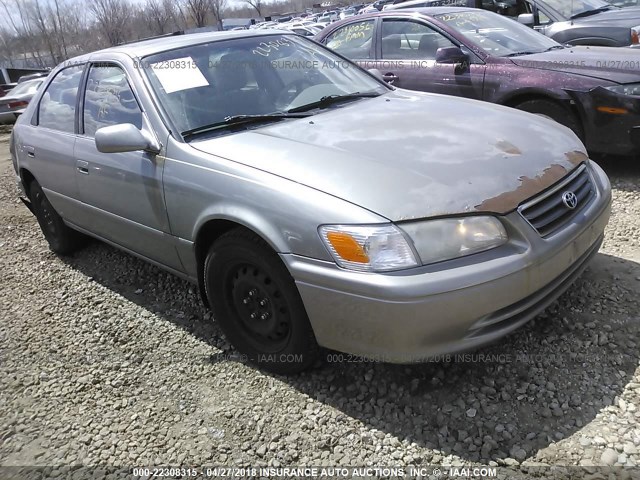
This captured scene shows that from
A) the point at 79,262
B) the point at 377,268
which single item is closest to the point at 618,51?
the point at 377,268

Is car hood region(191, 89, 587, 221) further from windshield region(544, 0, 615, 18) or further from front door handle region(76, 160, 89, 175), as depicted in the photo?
windshield region(544, 0, 615, 18)

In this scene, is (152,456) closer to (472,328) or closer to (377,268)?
(377,268)

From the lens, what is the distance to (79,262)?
4.56m

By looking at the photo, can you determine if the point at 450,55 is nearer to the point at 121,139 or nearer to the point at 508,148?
the point at 508,148

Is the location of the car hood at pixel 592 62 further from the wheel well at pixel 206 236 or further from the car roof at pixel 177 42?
the wheel well at pixel 206 236

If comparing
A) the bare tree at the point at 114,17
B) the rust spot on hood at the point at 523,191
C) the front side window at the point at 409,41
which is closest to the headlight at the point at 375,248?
the rust spot on hood at the point at 523,191

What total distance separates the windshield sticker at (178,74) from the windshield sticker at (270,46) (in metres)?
0.48

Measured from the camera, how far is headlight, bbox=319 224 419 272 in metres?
2.10

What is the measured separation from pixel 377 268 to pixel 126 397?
1.55 meters

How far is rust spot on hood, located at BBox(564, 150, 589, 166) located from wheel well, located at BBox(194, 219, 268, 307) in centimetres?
163

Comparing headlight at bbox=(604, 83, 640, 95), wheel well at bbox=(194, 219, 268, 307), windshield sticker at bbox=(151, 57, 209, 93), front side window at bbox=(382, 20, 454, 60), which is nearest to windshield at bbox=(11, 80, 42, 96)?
front side window at bbox=(382, 20, 454, 60)

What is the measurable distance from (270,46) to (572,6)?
6417 mm

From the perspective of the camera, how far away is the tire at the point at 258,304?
2441 millimetres

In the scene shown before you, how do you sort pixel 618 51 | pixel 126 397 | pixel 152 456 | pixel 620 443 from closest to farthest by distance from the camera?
pixel 620 443 < pixel 152 456 < pixel 126 397 < pixel 618 51
